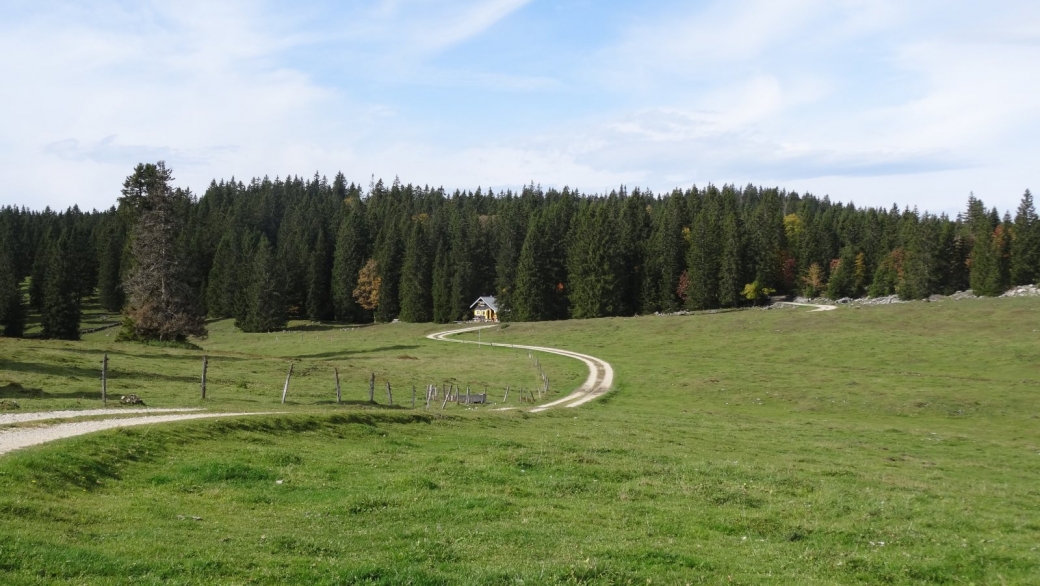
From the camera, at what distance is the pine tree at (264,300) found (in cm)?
12825

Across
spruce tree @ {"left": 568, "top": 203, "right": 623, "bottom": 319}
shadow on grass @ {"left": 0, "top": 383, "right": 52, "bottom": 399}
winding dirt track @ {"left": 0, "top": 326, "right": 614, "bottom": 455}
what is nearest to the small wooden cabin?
spruce tree @ {"left": 568, "top": 203, "right": 623, "bottom": 319}

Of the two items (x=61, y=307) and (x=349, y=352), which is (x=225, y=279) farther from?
(x=349, y=352)

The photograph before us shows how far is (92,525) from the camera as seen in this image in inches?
479

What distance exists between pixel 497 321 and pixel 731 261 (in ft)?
137

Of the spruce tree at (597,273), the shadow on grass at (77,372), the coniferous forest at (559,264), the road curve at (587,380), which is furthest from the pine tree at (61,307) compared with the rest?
the spruce tree at (597,273)

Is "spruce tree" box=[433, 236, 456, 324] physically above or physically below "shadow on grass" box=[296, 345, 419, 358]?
above

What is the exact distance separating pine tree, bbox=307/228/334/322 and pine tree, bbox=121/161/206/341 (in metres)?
70.3

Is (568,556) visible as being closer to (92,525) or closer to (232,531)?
(232,531)

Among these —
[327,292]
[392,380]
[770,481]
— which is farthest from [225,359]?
[327,292]

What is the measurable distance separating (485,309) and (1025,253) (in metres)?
91.4

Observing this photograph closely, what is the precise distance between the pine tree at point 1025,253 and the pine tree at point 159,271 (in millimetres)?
124160

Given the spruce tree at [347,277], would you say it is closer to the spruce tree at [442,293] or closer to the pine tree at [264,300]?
the pine tree at [264,300]

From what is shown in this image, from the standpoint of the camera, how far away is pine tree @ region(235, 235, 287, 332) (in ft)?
421

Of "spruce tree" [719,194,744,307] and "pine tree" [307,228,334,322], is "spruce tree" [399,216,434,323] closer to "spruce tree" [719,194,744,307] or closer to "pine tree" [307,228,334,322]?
"pine tree" [307,228,334,322]
